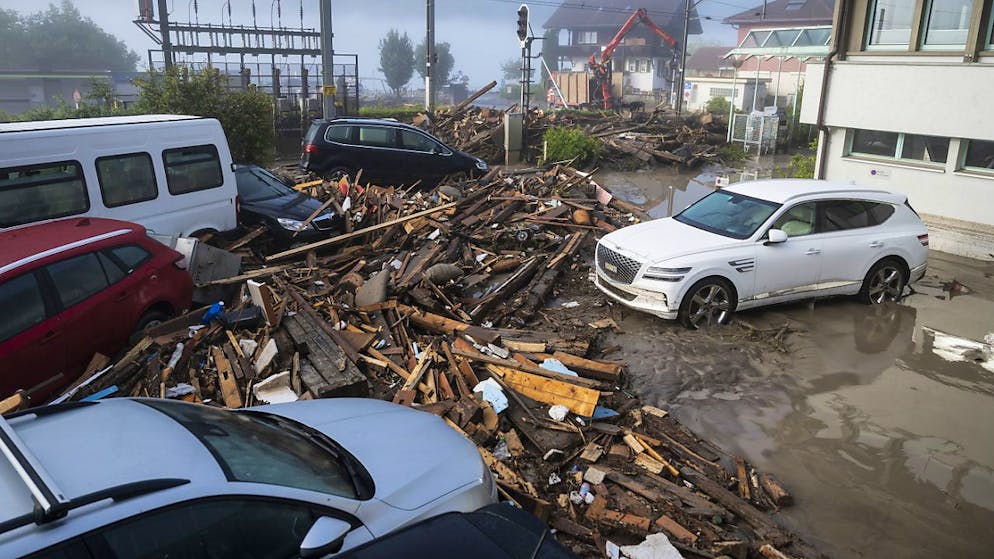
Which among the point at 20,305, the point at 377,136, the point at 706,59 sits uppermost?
the point at 706,59

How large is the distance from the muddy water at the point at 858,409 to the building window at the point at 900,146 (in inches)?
179

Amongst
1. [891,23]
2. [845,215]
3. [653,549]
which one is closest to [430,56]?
[891,23]

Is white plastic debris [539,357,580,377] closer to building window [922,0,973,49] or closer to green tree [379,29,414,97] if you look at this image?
building window [922,0,973,49]

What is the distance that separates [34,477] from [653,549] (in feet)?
13.2

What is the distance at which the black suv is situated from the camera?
1683cm

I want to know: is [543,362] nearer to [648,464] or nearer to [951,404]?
[648,464]

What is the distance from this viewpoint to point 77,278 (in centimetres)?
711

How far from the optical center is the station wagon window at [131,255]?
7648 mm

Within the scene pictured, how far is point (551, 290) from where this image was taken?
1119cm

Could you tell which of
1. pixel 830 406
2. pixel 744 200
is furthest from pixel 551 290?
pixel 830 406

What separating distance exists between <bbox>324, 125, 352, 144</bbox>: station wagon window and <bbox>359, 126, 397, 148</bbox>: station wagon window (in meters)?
0.30

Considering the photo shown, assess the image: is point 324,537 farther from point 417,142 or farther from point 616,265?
point 417,142

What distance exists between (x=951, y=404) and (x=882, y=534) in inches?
125

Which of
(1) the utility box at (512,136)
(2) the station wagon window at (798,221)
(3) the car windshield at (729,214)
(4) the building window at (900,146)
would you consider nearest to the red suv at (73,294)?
(3) the car windshield at (729,214)
